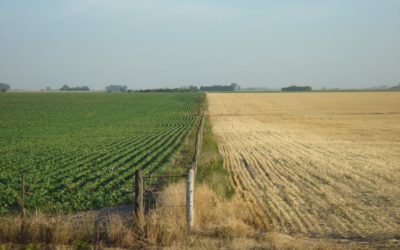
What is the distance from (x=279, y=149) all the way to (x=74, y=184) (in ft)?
48.6

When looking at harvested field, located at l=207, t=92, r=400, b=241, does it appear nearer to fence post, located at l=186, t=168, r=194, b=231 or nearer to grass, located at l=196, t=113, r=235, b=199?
grass, located at l=196, t=113, r=235, b=199

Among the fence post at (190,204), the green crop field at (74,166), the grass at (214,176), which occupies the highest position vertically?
the fence post at (190,204)

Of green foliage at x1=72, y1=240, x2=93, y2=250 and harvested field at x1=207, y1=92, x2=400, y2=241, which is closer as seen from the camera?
green foliage at x1=72, y1=240, x2=93, y2=250

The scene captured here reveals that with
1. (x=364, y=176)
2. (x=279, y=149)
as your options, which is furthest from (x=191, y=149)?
(x=364, y=176)

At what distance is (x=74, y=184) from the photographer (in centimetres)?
1603

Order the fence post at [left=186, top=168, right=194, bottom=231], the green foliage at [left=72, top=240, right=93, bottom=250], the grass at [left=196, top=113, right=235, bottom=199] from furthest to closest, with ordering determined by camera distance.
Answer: the grass at [left=196, top=113, right=235, bottom=199] → the fence post at [left=186, top=168, right=194, bottom=231] → the green foliage at [left=72, top=240, right=93, bottom=250]

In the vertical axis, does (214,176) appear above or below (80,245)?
below

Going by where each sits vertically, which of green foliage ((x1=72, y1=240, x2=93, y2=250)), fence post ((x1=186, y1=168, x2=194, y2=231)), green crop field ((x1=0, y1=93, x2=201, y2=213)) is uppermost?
fence post ((x1=186, y1=168, x2=194, y2=231))

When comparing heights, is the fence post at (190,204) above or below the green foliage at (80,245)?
above

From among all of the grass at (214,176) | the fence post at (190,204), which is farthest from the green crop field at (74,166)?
the fence post at (190,204)

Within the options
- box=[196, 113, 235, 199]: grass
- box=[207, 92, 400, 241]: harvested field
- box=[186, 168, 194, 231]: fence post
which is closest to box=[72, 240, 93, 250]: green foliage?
box=[186, 168, 194, 231]: fence post

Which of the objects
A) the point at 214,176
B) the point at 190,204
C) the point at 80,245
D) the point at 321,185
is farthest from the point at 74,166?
the point at 80,245

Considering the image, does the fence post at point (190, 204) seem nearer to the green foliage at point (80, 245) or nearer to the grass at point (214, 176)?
the green foliage at point (80, 245)

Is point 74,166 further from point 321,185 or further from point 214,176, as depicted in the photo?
point 321,185
